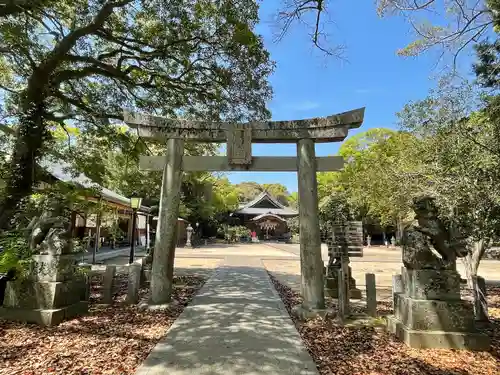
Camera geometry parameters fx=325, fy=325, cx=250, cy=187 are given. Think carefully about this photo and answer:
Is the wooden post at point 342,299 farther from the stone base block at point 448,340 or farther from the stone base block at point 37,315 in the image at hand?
the stone base block at point 37,315

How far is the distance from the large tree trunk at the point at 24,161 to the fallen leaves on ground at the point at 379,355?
660cm

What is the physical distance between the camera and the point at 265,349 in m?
4.30

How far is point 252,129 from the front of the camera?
6.91 m

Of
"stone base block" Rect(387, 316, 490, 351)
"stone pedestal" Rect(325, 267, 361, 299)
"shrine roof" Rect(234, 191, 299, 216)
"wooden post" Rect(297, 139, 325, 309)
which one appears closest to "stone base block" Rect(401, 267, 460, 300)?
"stone base block" Rect(387, 316, 490, 351)

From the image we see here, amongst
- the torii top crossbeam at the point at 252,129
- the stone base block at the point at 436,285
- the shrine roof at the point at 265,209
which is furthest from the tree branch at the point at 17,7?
the shrine roof at the point at 265,209

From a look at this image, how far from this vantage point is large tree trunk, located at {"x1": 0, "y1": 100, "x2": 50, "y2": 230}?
7.12m

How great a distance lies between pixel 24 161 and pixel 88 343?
5.00 metres

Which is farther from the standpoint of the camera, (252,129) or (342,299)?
(252,129)

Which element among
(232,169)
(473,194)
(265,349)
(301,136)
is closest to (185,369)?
(265,349)

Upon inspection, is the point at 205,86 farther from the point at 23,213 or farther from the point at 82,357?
the point at 82,357

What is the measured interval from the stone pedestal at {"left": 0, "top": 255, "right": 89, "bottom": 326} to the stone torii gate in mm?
1660

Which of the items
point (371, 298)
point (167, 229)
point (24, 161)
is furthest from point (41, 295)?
point (371, 298)

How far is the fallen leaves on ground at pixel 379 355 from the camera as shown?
3.84m

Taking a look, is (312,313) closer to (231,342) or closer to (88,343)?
(231,342)
